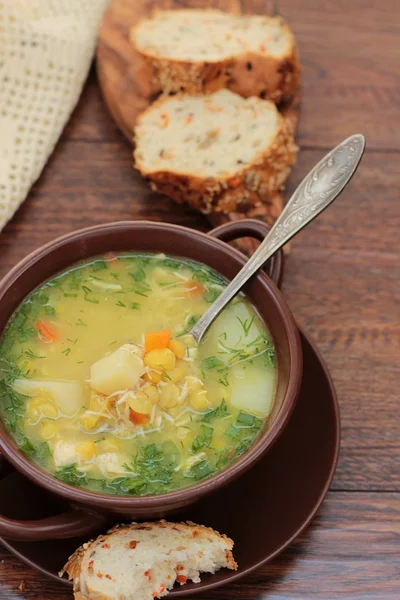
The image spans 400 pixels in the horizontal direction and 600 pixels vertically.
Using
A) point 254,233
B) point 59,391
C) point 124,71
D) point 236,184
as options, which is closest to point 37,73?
point 124,71

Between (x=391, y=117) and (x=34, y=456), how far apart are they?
2092 millimetres

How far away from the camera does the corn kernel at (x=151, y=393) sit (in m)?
2.00

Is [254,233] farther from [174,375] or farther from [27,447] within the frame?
[27,447]

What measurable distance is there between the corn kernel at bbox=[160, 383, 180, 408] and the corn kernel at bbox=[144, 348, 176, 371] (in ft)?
0.17

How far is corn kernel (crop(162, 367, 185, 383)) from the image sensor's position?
2.05 m

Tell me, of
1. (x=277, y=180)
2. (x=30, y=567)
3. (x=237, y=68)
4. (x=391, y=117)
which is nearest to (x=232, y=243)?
(x=277, y=180)

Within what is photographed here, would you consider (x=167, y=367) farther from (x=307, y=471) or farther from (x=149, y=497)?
(x=307, y=471)

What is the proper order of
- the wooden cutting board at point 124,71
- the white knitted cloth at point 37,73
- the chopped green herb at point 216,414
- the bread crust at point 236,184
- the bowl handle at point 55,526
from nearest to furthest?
the bowl handle at point 55,526 → the chopped green herb at point 216,414 → the bread crust at point 236,184 → the white knitted cloth at point 37,73 → the wooden cutting board at point 124,71

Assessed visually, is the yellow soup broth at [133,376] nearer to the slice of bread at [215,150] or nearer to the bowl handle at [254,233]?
the bowl handle at [254,233]

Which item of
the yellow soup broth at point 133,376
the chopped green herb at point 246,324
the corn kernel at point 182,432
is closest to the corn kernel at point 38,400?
the yellow soup broth at point 133,376

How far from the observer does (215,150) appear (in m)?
2.86

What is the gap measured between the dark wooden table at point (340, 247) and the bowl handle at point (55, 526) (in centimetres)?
29

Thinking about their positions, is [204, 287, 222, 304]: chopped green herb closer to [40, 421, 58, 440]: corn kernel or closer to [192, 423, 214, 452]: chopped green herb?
[192, 423, 214, 452]: chopped green herb

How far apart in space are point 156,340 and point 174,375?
0.11 m
